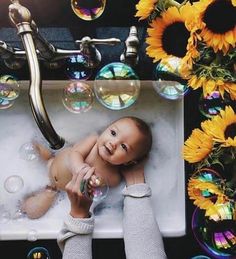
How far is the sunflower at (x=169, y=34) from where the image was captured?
3.35ft

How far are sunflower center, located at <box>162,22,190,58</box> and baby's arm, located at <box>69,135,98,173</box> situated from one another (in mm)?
263

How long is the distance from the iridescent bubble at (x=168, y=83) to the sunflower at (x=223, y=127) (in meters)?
0.16

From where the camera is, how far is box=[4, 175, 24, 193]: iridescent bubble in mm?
1137

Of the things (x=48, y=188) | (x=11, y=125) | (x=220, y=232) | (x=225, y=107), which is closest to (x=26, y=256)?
(x=48, y=188)

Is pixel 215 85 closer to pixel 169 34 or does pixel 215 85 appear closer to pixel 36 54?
pixel 169 34

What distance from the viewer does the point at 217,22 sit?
3.15 feet

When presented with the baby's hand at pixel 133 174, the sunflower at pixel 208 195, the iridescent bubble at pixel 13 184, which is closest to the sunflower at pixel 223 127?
the sunflower at pixel 208 195

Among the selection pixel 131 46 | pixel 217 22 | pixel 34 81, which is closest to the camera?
pixel 34 81

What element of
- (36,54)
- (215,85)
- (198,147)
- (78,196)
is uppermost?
(36,54)

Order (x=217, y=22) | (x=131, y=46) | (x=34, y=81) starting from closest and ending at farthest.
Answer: (x=34, y=81)
(x=217, y=22)
(x=131, y=46)

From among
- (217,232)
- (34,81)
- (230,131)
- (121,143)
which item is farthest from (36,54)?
(217,232)

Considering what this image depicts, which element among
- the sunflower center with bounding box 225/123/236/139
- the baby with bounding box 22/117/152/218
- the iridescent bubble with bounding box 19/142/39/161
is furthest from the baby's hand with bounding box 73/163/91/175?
the sunflower center with bounding box 225/123/236/139

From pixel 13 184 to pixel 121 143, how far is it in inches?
10.4

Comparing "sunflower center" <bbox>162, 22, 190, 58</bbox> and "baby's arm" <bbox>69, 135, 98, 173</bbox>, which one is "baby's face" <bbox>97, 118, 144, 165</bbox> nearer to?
"baby's arm" <bbox>69, 135, 98, 173</bbox>
